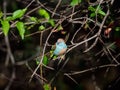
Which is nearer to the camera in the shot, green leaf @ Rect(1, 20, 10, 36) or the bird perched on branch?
green leaf @ Rect(1, 20, 10, 36)

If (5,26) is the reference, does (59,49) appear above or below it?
below

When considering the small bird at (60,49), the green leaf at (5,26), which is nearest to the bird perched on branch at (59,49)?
→ the small bird at (60,49)

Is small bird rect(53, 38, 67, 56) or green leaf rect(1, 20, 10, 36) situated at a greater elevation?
green leaf rect(1, 20, 10, 36)

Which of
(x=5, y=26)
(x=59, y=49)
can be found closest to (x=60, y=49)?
(x=59, y=49)

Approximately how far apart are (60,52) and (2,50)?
265 cm

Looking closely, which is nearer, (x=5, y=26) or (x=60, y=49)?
(x=5, y=26)

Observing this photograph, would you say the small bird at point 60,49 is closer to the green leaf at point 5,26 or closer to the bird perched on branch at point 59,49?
the bird perched on branch at point 59,49

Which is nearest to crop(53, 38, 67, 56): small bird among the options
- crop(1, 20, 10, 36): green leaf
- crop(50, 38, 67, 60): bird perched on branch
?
crop(50, 38, 67, 60): bird perched on branch

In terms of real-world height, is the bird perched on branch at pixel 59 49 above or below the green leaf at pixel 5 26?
below

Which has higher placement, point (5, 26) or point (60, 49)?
point (5, 26)

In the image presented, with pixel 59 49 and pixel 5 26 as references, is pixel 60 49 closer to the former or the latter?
pixel 59 49

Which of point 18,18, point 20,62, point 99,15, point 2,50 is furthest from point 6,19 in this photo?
point 2,50

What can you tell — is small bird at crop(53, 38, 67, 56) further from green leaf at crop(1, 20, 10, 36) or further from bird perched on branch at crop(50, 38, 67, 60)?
green leaf at crop(1, 20, 10, 36)

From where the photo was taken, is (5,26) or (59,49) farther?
(59,49)
